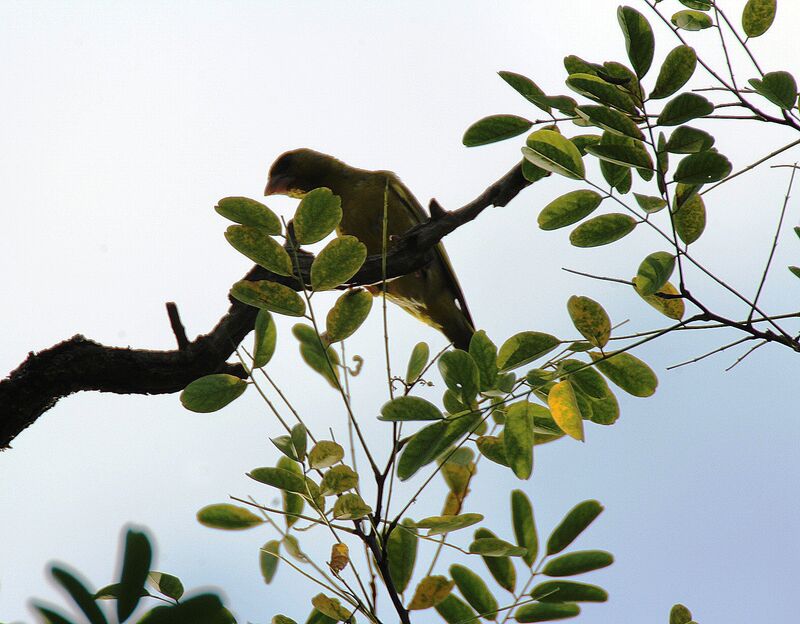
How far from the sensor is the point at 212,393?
1733 millimetres

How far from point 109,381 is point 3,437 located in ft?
1.10

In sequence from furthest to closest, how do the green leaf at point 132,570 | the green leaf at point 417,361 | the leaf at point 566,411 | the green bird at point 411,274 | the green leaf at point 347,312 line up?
the green bird at point 411,274 → the green leaf at point 417,361 → the green leaf at point 347,312 → the leaf at point 566,411 → the green leaf at point 132,570

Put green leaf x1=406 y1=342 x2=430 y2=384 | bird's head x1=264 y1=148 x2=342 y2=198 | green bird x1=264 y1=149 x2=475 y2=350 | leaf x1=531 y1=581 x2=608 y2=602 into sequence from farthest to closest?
1. bird's head x1=264 y1=148 x2=342 y2=198
2. green bird x1=264 y1=149 x2=475 y2=350
3. green leaf x1=406 y1=342 x2=430 y2=384
4. leaf x1=531 y1=581 x2=608 y2=602

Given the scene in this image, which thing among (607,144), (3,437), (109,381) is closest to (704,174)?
(607,144)

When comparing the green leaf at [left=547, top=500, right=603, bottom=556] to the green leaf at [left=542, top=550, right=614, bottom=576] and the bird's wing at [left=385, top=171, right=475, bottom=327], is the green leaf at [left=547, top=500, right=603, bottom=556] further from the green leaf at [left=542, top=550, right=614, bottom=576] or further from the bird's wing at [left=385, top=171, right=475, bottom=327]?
the bird's wing at [left=385, top=171, right=475, bottom=327]

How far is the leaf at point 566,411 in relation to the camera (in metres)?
1.44

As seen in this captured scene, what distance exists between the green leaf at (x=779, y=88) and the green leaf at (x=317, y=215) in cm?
91

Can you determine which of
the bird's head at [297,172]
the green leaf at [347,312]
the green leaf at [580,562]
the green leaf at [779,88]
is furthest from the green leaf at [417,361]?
the bird's head at [297,172]

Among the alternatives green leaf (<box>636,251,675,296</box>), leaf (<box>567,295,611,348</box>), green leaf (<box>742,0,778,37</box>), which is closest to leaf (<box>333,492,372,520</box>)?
leaf (<box>567,295,611,348</box>)

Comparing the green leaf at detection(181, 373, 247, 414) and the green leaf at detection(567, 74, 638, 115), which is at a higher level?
the green leaf at detection(567, 74, 638, 115)

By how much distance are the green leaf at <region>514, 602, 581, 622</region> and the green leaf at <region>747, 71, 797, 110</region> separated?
1.10 meters

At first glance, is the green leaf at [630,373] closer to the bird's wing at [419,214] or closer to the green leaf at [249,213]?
the green leaf at [249,213]

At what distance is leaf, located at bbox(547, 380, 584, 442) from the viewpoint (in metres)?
1.44

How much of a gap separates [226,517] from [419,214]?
10.6ft
